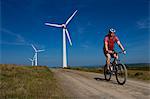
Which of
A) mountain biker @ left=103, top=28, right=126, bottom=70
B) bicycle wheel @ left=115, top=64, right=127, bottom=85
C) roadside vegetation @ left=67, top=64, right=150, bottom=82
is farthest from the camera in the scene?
roadside vegetation @ left=67, top=64, right=150, bottom=82

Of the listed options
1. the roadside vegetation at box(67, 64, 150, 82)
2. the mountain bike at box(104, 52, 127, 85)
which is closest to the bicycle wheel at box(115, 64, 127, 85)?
the mountain bike at box(104, 52, 127, 85)

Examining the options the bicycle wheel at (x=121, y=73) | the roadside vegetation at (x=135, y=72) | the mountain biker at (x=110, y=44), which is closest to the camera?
the bicycle wheel at (x=121, y=73)

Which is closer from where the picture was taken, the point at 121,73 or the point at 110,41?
the point at 121,73

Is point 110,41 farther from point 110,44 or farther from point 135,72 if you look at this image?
point 135,72

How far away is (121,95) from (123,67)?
9.02 ft

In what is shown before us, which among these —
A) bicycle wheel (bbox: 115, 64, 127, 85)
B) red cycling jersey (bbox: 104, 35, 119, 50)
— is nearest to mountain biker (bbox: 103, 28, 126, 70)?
red cycling jersey (bbox: 104, 35, 119, 50)

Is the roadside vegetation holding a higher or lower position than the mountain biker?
lower

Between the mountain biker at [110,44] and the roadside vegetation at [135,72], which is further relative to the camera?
the roadside vegetation at [135,72]

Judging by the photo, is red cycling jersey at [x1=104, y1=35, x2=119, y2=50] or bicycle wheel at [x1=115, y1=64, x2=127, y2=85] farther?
red cycling jersey at [x1=104, y1=35, x2=119, y2=50]

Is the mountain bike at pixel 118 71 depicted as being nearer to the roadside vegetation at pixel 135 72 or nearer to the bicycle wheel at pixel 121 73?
the bicycle wheel at pixel 121 73

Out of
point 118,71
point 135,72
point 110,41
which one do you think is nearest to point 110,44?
point 110,41

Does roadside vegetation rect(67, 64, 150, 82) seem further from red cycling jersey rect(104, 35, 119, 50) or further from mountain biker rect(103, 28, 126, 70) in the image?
red cycling jersey rect(104, 35, 119, 50)

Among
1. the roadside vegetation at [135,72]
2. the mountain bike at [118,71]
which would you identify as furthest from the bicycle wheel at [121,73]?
the roadside vegetation at [135,72]

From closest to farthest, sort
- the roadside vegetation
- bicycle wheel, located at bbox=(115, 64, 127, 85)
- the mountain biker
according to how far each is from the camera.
A: 1. bicycle wheel, located at bbox=(115, 64, 127, 85)
2. the mountain biker
3. the roadside vegetation
